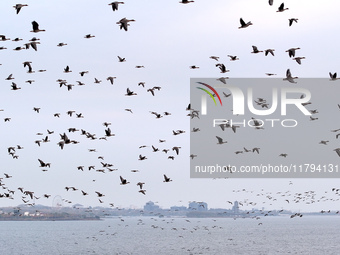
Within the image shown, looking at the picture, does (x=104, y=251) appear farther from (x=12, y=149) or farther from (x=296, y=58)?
(x=296, y=58)

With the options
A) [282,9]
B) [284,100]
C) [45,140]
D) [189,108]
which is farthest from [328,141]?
[45,140]

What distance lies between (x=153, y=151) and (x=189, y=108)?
4875mm

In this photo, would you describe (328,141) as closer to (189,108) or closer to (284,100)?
(284,100)

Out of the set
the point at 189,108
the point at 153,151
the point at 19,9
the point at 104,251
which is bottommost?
the point at 104,251

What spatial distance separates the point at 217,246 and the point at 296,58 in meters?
99.4

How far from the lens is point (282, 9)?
3919 centimetres

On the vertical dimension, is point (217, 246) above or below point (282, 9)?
below

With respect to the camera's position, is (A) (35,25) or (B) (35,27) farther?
(B) (35,27)

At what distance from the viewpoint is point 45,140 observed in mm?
54656

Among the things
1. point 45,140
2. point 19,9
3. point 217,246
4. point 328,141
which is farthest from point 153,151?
point 217,246

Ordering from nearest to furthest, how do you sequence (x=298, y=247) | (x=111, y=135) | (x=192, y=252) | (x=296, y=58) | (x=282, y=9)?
(x=282, y=9) < (x=296, y=58) < (x=111, y=135) < (x=192, y=252) < (x=298, y=247)

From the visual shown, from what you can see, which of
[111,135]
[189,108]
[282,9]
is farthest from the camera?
[189,108]

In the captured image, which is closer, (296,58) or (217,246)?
(296,58)

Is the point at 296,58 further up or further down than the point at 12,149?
further up
